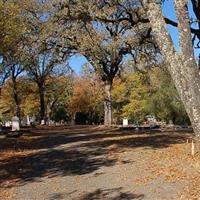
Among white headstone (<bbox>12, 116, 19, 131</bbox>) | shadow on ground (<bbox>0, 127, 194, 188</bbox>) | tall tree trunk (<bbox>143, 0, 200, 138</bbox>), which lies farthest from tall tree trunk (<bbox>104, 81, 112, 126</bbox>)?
tall tree trunk (<bbox>143, 0, 200, 138</bbox>)

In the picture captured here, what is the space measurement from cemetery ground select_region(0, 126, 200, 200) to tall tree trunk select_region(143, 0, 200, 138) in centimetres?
504

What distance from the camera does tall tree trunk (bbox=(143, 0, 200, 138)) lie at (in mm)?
6289

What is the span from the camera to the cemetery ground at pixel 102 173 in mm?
11828

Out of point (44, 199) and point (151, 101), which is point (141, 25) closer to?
point (44, 199)

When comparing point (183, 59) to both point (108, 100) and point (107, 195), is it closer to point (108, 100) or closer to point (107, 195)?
point (107, 195)

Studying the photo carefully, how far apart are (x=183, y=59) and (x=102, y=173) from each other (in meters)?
8.54

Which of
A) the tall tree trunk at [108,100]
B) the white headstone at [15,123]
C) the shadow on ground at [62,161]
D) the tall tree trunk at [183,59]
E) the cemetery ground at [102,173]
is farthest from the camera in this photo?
the tall tree trunk at [108,100]

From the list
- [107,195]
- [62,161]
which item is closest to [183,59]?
[107,195]

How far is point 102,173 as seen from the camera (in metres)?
14.6

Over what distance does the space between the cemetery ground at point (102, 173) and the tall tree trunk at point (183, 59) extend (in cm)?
504

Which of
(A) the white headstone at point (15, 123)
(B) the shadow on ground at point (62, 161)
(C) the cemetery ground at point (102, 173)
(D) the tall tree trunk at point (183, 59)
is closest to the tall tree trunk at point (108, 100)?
(A) the white headstone at point (15, 123)

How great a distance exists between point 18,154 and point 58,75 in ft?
164

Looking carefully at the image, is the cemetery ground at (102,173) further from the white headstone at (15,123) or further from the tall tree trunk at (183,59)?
the white headstone at (15,123)

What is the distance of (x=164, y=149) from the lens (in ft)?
65.7
